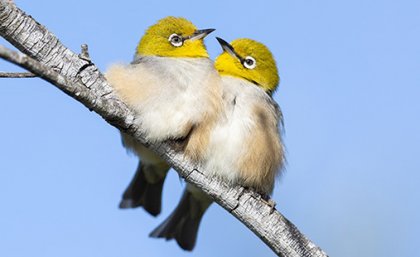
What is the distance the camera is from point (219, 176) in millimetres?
5250

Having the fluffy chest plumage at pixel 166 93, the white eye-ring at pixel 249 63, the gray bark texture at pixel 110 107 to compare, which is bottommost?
the gray bark texture at pixel 110 107

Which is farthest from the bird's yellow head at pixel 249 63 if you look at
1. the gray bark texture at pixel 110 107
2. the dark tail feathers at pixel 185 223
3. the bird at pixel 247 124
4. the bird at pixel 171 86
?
the dark tail feathers at pixel 185 223

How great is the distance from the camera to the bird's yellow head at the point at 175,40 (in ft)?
19.6

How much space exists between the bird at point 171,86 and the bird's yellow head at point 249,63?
6.6 inches

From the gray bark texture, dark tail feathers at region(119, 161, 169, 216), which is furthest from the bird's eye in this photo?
dark tail feathers at region(119, 161, 169, 216)

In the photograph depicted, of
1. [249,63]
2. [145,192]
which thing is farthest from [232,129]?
[145,192]

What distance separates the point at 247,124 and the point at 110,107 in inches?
50.3

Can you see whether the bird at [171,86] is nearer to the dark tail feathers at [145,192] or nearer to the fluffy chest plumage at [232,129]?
the fluffy chest plumage at [232,129]

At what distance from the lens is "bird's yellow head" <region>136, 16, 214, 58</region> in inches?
235

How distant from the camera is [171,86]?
5242 mm

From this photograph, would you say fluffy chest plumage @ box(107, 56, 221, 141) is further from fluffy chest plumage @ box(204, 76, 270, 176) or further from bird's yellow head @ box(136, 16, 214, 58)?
bird's yellow head @ box(136, 16, 214, 58)

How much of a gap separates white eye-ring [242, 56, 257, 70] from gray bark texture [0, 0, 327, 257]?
3.85ft

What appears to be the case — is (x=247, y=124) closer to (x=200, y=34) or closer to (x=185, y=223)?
(x=200, y=34)

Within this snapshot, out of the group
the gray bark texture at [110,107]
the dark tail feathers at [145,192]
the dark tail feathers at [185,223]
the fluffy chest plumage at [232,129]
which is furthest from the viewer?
the dark tail feathers at [185,223]
